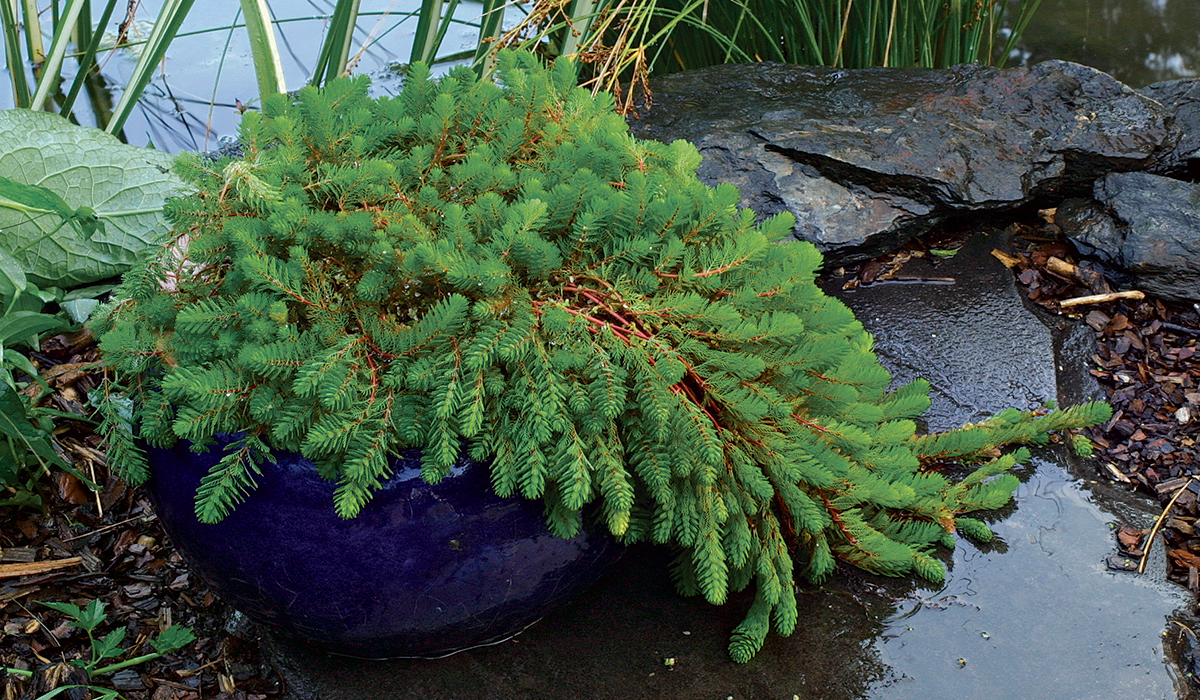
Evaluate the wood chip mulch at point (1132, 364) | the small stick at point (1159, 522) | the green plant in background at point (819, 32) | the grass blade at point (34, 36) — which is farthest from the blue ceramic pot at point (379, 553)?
the grass blade at point (34, 36)

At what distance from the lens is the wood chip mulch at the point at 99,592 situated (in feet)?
6.71

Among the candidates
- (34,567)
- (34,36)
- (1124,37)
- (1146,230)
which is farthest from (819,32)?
(34,567)

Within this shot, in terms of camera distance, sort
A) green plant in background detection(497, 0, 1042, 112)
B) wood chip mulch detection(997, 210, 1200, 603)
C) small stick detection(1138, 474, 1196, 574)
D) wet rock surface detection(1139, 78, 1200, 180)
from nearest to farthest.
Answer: small stick detection(1138, 474, 1196, 574) < wood chip mulch detection(997, 210, 1200, 603) < wet rock surface detection(1139, 78, 1200, 180) < green plant in background detection(497, 0, 1042, 112)

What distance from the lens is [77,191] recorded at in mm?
2941

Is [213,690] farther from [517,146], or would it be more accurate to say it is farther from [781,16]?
[781,16]

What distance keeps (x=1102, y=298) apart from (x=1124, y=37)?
3.10 meters

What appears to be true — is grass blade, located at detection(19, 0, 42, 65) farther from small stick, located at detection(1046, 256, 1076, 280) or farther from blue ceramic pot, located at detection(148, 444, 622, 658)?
small stick, located at detection(1046, 256, 1076, 280)

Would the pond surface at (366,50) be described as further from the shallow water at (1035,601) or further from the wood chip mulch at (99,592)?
the shallow water at (1035,601)

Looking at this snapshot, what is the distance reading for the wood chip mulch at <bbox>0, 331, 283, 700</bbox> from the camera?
204 cm

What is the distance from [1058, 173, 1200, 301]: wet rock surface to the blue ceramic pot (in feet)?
7.04

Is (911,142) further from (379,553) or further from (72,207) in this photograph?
(72,207)

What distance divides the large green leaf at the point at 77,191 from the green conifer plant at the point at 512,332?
1265 millimetres

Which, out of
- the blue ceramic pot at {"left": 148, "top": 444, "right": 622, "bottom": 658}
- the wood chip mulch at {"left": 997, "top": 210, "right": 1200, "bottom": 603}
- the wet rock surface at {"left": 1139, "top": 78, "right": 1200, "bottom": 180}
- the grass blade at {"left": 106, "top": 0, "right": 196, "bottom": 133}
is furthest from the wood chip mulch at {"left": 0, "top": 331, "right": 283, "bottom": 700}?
the wet rock surface at {"left": 1139, "top": 78, "right": 1200, "bottom": 180}

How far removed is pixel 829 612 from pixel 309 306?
126 centimetres
